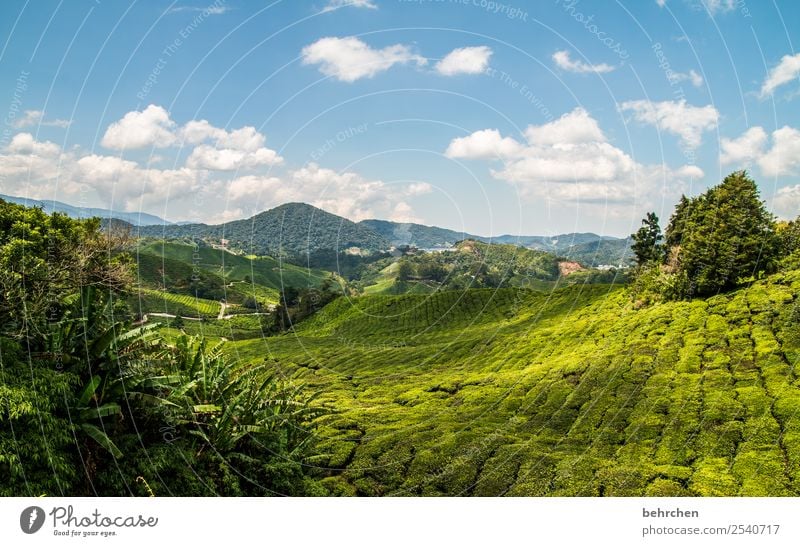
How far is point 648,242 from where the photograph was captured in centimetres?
3781

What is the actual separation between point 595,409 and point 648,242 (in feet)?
82.9

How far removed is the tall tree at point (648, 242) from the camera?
3697 cm

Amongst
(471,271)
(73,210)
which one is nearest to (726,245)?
(73,210)

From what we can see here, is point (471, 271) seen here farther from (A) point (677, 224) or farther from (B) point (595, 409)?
(B) point (595, 409)

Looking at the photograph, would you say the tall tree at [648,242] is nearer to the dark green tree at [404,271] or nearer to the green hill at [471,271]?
the green hill at [471,271]

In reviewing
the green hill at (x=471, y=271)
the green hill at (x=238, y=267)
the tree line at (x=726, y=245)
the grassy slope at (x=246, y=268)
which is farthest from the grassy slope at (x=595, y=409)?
the grassy slope at (x=246, y=268)

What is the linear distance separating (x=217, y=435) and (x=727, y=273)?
2392 cm

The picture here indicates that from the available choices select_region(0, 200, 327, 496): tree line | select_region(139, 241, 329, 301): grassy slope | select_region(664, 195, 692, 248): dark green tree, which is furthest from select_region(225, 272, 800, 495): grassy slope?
select_region(139, 241, 329, 301): grassy slope

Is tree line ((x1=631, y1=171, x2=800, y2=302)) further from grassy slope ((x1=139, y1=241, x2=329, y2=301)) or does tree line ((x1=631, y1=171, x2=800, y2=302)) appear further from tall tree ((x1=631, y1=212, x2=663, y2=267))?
grassy slope ((x1=139, y1=241, x2=329, y2=301))

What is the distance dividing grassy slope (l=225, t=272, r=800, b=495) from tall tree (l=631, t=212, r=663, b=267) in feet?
31.2
